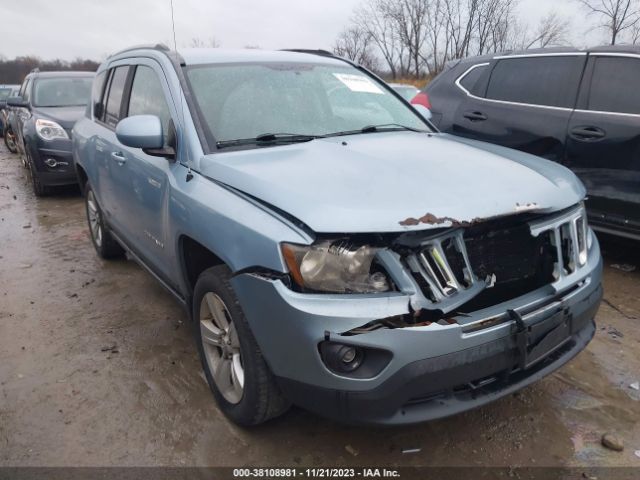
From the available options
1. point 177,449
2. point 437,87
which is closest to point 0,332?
point 177,449

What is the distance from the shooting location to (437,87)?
5500mm

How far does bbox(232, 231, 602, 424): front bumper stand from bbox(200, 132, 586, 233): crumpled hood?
0.98ft

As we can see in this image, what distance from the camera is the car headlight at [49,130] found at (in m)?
7.17

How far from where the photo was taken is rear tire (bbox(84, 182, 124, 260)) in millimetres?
4605

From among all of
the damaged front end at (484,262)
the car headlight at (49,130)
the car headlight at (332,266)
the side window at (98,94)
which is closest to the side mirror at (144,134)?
the car headlight at (332,266)

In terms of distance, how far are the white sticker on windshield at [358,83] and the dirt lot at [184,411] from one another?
1980 mm

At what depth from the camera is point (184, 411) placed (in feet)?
8.62

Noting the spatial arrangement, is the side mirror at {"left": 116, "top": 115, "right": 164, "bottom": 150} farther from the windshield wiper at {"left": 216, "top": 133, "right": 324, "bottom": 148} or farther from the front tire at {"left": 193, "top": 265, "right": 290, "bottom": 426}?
the front tire at {"left": 193, "top": 265, "right": 290, "bottom": 426}

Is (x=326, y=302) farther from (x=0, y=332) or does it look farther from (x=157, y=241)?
(x=0, y=332)

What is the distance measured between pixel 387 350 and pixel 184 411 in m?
1.35

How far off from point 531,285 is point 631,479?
907 mm

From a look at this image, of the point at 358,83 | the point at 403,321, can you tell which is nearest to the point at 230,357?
the point at 403,321

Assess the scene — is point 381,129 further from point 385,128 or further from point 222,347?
point 222,347

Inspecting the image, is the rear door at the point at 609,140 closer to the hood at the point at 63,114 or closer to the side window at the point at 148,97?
the side window at the point at 148,97
